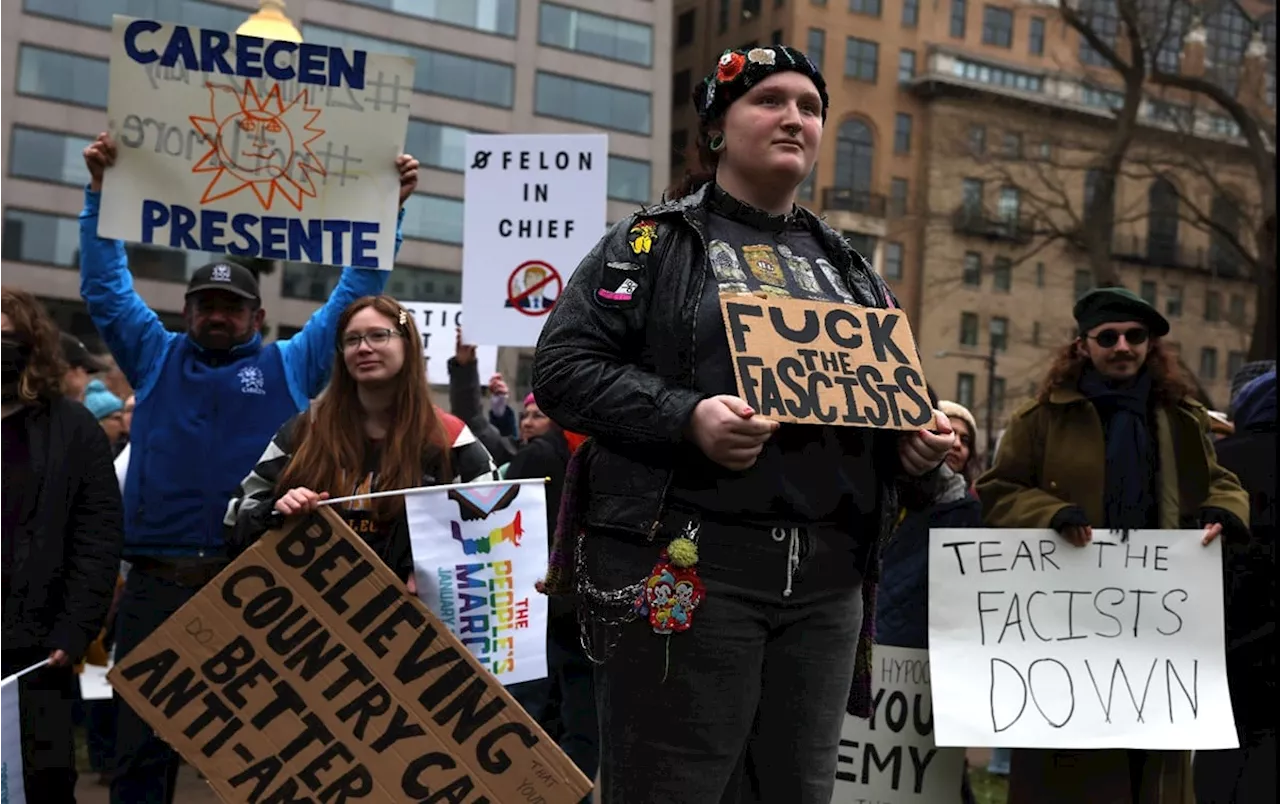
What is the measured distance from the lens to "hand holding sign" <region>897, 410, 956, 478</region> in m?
2.96

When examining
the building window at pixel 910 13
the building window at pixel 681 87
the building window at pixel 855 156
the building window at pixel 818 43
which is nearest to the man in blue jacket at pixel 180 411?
the building window at pixel 818 43

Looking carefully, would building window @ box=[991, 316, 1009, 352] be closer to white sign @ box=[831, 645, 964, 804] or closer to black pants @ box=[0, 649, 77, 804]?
white sign @ box=[831, 645, 964, 804]

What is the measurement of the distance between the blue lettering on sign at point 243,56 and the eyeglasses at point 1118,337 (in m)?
2.63

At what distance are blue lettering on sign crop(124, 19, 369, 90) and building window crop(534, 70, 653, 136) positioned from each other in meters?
44.8

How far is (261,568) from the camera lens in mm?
3752

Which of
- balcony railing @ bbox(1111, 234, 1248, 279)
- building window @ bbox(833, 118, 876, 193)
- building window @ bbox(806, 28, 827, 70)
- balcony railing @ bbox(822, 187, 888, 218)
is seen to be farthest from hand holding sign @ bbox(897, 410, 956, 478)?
balcony railing @ bbox(1111, 234, 1248, 279)

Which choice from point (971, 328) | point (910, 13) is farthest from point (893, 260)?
point (910, 13)

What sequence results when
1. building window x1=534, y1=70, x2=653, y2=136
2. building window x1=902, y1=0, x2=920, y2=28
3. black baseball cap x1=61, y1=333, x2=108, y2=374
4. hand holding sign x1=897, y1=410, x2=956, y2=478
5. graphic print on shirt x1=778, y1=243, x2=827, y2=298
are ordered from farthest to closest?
1. building window x1=902, y1=0, x2=920, y2=28
2. building window x1=534, y1=70, x2=653, y2=136
3. black baseball cap x1=61, y1=333, x2=108, y2=374
4. graphic print on shirt x1=778, y1=243, x2=827, y2=298
5. hand holding sign x1=897, y1=410, x2=956, y2=478

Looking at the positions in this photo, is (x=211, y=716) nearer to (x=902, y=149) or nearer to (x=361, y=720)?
(x=361, y=720)

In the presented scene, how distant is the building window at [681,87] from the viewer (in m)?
65.2

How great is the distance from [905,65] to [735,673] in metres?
62.0

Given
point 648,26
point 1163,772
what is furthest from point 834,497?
point 648,26

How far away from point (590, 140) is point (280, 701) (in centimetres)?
483

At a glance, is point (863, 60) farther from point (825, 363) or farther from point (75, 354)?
point (825, 363)
